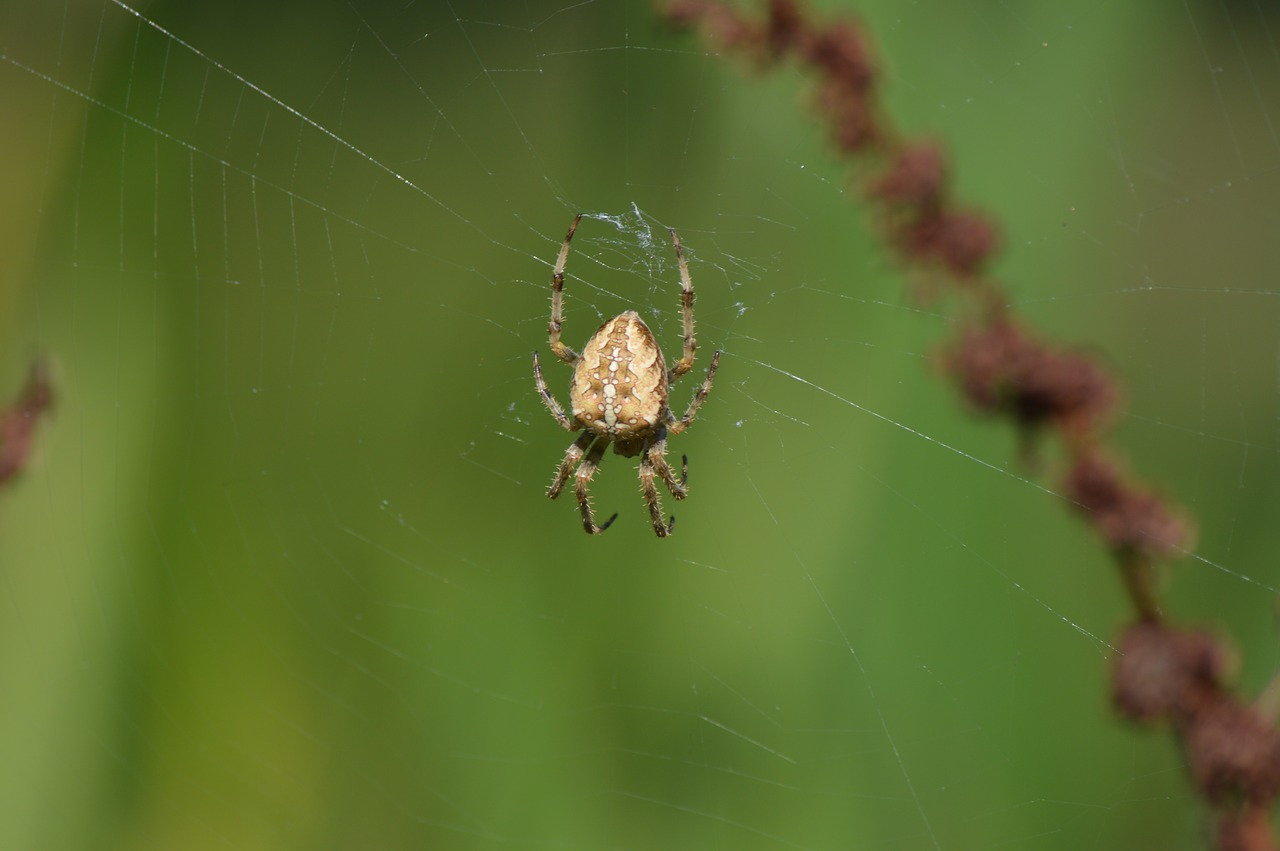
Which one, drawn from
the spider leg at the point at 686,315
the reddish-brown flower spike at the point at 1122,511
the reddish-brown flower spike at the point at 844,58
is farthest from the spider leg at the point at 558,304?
the reddish-brown flower spike at the point at 1122,511

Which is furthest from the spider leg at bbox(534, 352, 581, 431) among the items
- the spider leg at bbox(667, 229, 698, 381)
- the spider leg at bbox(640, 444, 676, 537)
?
the spider leg at bbox(667, 229, 698, 381)

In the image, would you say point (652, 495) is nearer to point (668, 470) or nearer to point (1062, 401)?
point (668, 470)

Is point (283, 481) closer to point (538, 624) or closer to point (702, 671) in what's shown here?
point (538, 624)

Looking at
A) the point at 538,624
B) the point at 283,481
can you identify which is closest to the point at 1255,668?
the point at 538,624

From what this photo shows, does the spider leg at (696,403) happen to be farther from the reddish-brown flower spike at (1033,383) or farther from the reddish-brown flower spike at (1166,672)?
the reddish-brown flower spike at (1166,672)

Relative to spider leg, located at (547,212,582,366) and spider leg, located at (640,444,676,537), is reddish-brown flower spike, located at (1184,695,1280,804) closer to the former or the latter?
spider leg, located at (640,444,676,537)

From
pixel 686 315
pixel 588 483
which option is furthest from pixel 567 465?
pixel 686 315
